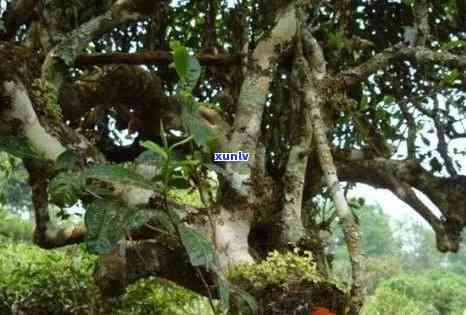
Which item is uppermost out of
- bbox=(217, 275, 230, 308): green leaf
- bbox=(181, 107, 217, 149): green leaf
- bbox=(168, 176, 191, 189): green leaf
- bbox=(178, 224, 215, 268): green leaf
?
bbox=(181, 107, 217, 149): green leaf

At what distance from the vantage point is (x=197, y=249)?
1.94m

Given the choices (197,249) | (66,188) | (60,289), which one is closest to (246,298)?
(197,249)

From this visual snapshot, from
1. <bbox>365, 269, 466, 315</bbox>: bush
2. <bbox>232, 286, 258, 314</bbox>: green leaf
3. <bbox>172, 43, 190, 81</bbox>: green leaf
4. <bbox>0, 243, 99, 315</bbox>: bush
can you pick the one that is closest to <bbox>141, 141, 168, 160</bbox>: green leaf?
<bbox>172, 43, 190, 81</bbox>: green leaf

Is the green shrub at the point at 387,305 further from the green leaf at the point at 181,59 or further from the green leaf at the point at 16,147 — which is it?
the green leaf at the point at 16,147

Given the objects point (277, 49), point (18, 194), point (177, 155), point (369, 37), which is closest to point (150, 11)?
point (277, 49)

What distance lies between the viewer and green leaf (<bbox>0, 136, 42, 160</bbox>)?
2.02 metres

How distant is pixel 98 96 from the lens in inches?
136

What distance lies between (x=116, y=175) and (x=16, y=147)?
1.38ft

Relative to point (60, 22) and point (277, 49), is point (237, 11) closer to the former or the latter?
point (277, 49)

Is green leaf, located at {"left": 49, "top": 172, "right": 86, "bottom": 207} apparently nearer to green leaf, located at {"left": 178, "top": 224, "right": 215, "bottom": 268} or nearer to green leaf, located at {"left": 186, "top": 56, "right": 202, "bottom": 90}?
green leaf, located at {"left": 178, "top": 224, "right": 215, "bottom": 268}

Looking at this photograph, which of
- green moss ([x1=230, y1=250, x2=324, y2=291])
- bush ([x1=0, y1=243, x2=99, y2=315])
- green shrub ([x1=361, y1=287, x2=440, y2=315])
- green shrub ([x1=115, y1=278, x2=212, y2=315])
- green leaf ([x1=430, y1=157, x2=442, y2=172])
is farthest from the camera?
green shrub ([x1=361, y1=287, x2=440, y2=315])

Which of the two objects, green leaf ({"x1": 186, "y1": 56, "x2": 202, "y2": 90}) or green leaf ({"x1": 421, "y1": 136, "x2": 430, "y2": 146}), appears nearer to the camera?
green leaf ({"x1": 186, "y1": 56, "x2": 202, "y2": 90})

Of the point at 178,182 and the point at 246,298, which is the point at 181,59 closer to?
the point at 178,182

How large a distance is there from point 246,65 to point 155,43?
1172mm
